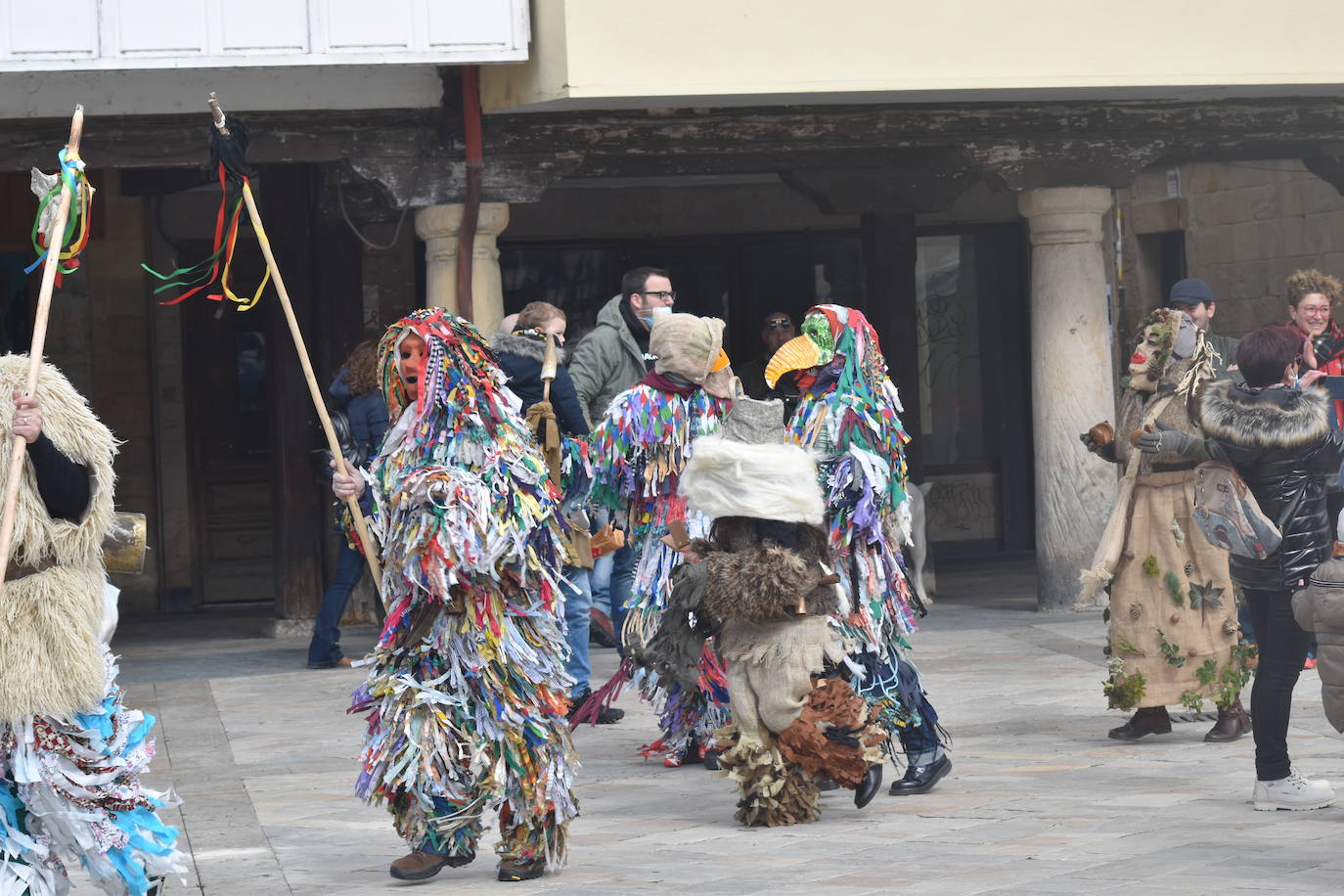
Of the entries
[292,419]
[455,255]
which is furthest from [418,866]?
[292,419]

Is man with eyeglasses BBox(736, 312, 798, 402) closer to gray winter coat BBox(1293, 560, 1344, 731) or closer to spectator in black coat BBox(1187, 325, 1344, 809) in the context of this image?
spectator in black coat BBox(1187, 325, 1344, 809)

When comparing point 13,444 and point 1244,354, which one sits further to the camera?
point 1244,354

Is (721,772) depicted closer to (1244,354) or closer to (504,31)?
(1244,354)

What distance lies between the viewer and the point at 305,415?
41.4 ft

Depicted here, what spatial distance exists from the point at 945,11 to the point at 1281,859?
6.14 meters

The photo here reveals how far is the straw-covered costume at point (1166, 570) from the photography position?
8102 millimetres

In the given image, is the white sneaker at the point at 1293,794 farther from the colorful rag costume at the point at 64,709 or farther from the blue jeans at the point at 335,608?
the blue jeans at the point at 335,608

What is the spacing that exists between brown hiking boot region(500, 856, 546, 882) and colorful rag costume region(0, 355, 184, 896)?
3.61ft

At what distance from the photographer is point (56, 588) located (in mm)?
5254

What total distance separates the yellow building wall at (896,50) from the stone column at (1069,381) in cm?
95

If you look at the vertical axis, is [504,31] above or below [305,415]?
above

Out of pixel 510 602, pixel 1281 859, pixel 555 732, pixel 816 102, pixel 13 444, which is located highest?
pixel 816 102

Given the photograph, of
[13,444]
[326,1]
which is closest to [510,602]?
[13,444]

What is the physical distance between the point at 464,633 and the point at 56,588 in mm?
1248
